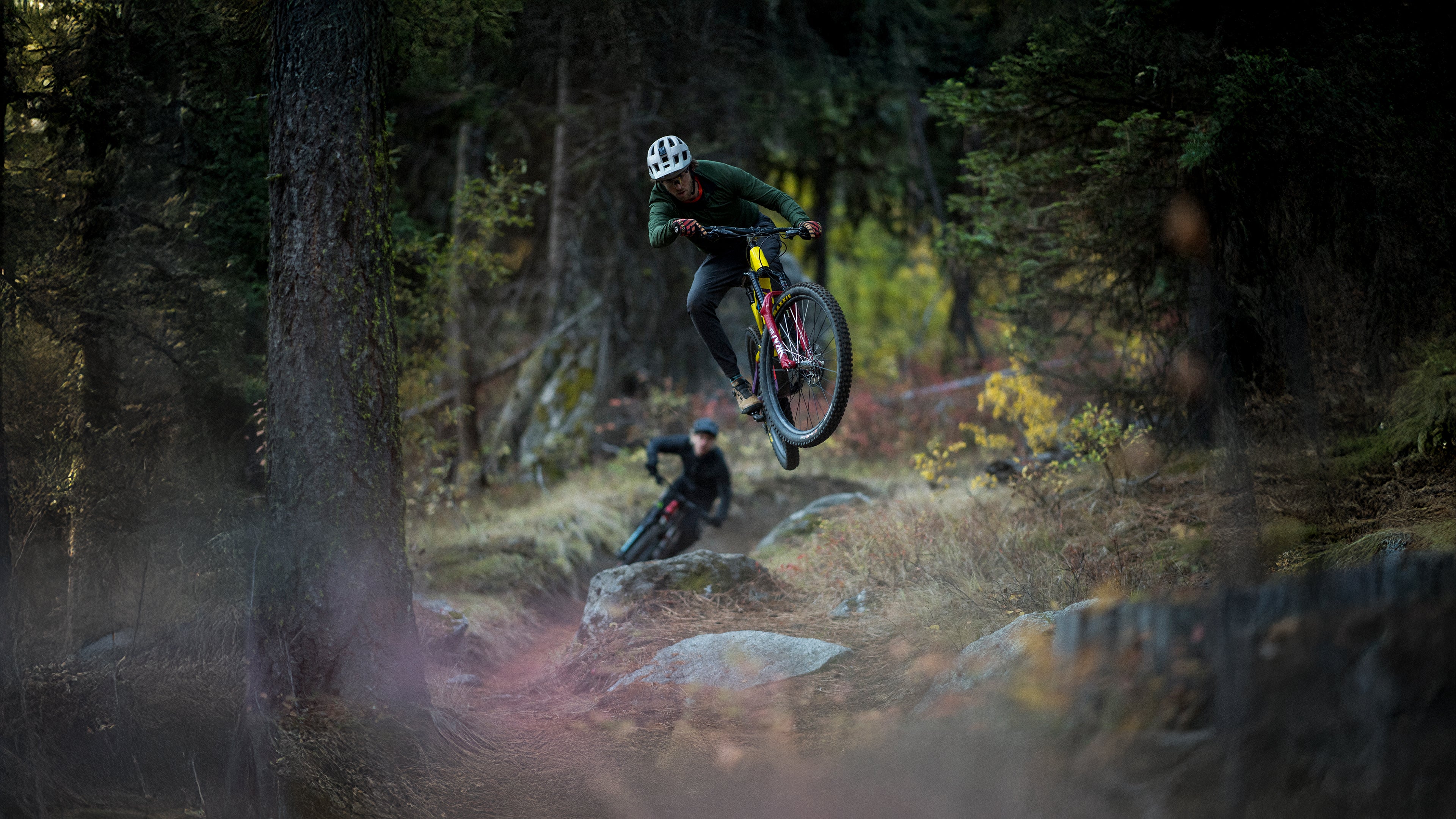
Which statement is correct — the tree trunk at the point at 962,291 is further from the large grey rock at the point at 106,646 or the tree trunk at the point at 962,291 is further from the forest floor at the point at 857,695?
the large grey rock at the point at 106,646

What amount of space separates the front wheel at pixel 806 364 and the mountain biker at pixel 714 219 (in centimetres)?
22

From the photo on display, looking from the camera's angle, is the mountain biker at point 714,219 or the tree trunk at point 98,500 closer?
the mountain biker at point 714,219

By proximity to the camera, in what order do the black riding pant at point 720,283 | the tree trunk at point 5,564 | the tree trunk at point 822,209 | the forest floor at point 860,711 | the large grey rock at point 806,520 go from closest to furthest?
the forest floor at point 860,711 < the tree trunk at point 5,564 < the black riding pant at point 720,283 < the large grey rock at point 806,520 < the tree trunk at point 822,209

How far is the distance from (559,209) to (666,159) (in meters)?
9.71

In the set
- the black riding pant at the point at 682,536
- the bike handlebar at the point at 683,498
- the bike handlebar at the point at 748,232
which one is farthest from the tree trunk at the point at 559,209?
the bike handlebar at the point at 748,232

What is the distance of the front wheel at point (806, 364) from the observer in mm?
5465

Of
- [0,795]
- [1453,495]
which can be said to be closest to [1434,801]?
[1453,495]

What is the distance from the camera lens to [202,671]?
18.9 ft

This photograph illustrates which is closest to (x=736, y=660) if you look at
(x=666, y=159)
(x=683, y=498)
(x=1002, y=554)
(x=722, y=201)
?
(x=1002, y=554)

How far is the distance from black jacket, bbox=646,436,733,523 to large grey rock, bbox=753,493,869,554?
1.06 metres

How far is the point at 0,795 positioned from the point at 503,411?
1213 centimetres

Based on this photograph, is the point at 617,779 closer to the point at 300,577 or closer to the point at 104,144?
the point at 300,577

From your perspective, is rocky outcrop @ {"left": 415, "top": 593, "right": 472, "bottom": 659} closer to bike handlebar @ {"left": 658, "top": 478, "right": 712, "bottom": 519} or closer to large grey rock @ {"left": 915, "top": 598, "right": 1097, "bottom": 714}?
bike handlebar @ {"left": 658, "top": 478, "right": 712, "bottom": 519}

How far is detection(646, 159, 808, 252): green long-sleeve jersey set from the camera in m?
6.11
